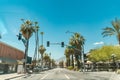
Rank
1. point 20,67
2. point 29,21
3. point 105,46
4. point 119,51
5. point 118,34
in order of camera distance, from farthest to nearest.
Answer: point 105,46 → point 119,51 → point 29,21 → point 118,34 → point 20,67

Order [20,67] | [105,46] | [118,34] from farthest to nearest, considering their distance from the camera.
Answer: [105,46] → [118,34] → [20,67]

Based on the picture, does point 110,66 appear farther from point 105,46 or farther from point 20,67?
point 20,67

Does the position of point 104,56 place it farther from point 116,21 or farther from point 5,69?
point 5,69

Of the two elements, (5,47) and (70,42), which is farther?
(70,42)

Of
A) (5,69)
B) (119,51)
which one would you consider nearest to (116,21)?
(119,51)

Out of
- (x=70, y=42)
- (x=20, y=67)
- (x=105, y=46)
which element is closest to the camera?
(x=20, y=67)

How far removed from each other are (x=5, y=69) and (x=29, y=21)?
14.6 metres

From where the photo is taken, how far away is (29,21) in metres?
56.4

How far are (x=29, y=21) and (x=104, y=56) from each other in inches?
1182

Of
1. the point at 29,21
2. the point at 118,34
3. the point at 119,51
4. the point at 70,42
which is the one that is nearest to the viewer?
the point at 118,34

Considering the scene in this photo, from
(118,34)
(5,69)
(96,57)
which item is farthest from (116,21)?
(5,69)

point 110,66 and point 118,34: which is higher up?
point 118,34

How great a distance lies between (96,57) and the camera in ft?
247

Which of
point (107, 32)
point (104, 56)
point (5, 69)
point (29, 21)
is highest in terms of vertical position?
point (29, 21)
